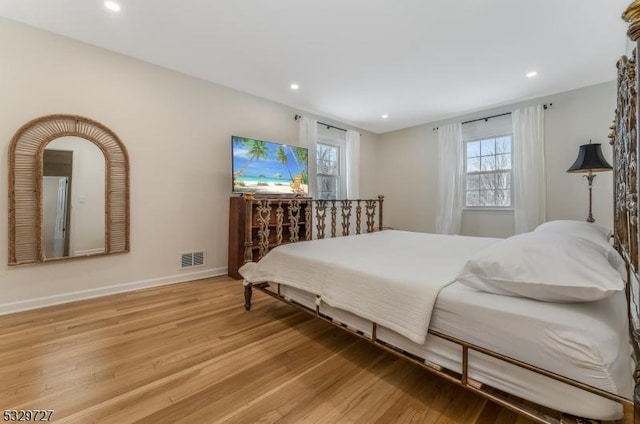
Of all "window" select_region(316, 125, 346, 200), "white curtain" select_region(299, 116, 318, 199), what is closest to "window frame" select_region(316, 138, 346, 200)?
"window" select_region(316, 125, 346, 200)

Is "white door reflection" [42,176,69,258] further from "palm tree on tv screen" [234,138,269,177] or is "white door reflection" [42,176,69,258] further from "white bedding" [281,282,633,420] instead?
"white bedding" [281,282,633,420]

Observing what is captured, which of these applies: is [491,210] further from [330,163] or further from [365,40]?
[365,40]

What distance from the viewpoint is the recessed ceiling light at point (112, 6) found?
2.14 metres

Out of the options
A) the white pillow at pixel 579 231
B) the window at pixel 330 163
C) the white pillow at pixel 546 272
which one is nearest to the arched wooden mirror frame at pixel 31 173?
the window at pixel 330 163

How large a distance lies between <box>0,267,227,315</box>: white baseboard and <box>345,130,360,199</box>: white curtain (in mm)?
2654

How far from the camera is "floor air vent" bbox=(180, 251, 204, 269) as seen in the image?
10.9 ft

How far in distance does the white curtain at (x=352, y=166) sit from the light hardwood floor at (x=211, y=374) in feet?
10.5

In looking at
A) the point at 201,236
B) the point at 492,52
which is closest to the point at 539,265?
the point at 492,52

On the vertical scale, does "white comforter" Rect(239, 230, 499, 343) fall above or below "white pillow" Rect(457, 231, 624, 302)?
below

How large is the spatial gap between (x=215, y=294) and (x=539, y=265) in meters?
2.73

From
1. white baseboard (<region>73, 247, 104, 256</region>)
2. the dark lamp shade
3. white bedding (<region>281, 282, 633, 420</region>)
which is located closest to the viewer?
white bedding (<region>281, 282, 633, 420</region>)

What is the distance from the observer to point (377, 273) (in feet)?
4.61

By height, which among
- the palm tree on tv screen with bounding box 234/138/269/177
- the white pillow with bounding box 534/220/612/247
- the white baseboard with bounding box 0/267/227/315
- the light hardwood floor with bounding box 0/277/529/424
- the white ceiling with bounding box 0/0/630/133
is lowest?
the light hardwood floor with bounding box 0/277/529/424

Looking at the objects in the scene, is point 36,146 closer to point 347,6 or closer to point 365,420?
point 347,6
